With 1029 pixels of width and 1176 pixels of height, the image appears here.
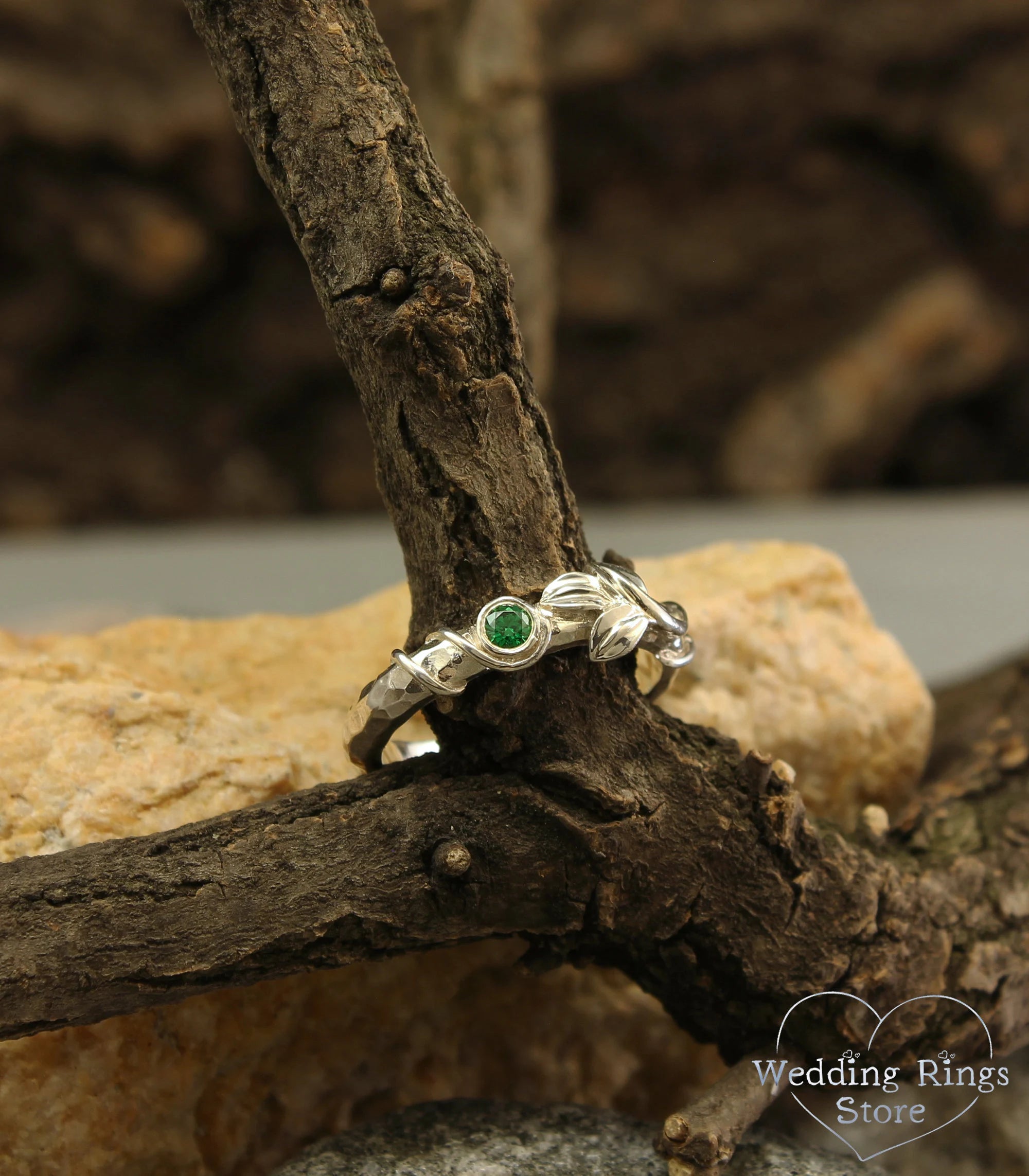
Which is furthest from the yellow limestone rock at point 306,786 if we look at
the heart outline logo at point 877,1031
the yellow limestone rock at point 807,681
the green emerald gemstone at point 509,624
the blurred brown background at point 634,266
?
the blurred brown background at point 634,266

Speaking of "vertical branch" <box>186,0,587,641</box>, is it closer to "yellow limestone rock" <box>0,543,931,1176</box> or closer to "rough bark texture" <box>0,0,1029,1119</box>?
"rough bark texture" <box>0,0,1029,1119</box>

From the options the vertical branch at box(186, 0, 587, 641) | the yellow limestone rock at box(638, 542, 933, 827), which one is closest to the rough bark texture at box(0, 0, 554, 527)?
the yellow limestone rock at box(638, 542, 933, 827)

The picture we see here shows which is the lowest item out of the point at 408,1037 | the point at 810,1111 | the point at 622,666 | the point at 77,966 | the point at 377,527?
the point at 810,1111

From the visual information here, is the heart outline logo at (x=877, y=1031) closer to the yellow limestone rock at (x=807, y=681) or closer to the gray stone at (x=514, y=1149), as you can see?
Answer: the gray stone at (x=514, y=1149)

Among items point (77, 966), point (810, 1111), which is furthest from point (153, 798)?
point (810, 1111)

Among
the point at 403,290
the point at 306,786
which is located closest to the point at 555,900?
the point at 306,786

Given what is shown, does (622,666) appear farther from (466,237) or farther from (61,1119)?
(61,1119)

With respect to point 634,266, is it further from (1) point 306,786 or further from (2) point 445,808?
(2) point 445,808

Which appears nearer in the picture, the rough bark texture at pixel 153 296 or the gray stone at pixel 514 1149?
the gray stone at pixel 514 1149
